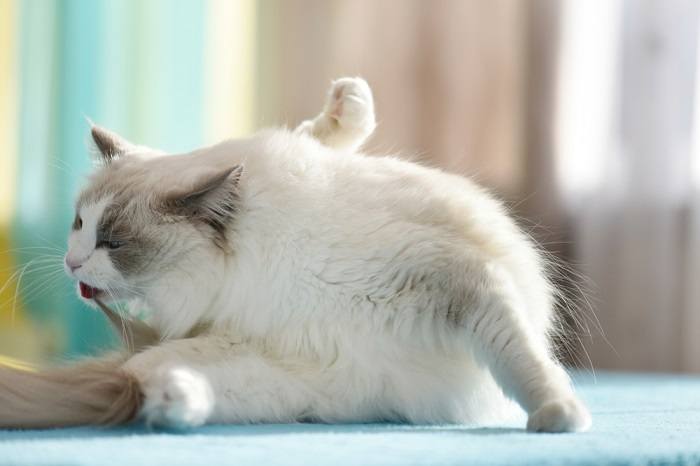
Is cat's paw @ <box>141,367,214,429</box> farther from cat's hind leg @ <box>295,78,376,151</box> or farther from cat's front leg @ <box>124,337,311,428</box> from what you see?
cat's hind leg @ <box>295,78,376,151</box>

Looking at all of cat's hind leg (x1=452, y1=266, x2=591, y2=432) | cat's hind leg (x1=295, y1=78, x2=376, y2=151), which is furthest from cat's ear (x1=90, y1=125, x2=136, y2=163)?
cat's hind leg (x1=452, y1=266, x2=591, y2=432)

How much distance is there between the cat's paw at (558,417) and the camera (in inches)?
41.2

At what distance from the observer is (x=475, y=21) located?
3.03 metres

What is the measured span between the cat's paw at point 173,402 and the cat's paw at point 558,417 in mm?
382

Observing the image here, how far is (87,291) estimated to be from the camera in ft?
4.34

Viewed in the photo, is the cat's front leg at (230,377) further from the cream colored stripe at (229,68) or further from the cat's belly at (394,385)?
the cream colored stripe at (229,68)

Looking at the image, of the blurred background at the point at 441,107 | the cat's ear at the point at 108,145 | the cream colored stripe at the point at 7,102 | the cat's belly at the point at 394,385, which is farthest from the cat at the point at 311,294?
the cream colored stripe at the point at 7,102

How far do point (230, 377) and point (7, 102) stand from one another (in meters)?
1.91

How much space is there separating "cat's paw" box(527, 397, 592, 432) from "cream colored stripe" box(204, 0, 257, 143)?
202cm

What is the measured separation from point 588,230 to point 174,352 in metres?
1.89

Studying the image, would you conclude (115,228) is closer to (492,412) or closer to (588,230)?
(492,412)

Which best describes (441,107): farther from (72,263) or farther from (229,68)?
(72,263)

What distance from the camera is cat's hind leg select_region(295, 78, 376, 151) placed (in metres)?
1.60

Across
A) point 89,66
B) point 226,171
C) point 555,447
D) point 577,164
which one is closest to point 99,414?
point 226,171
